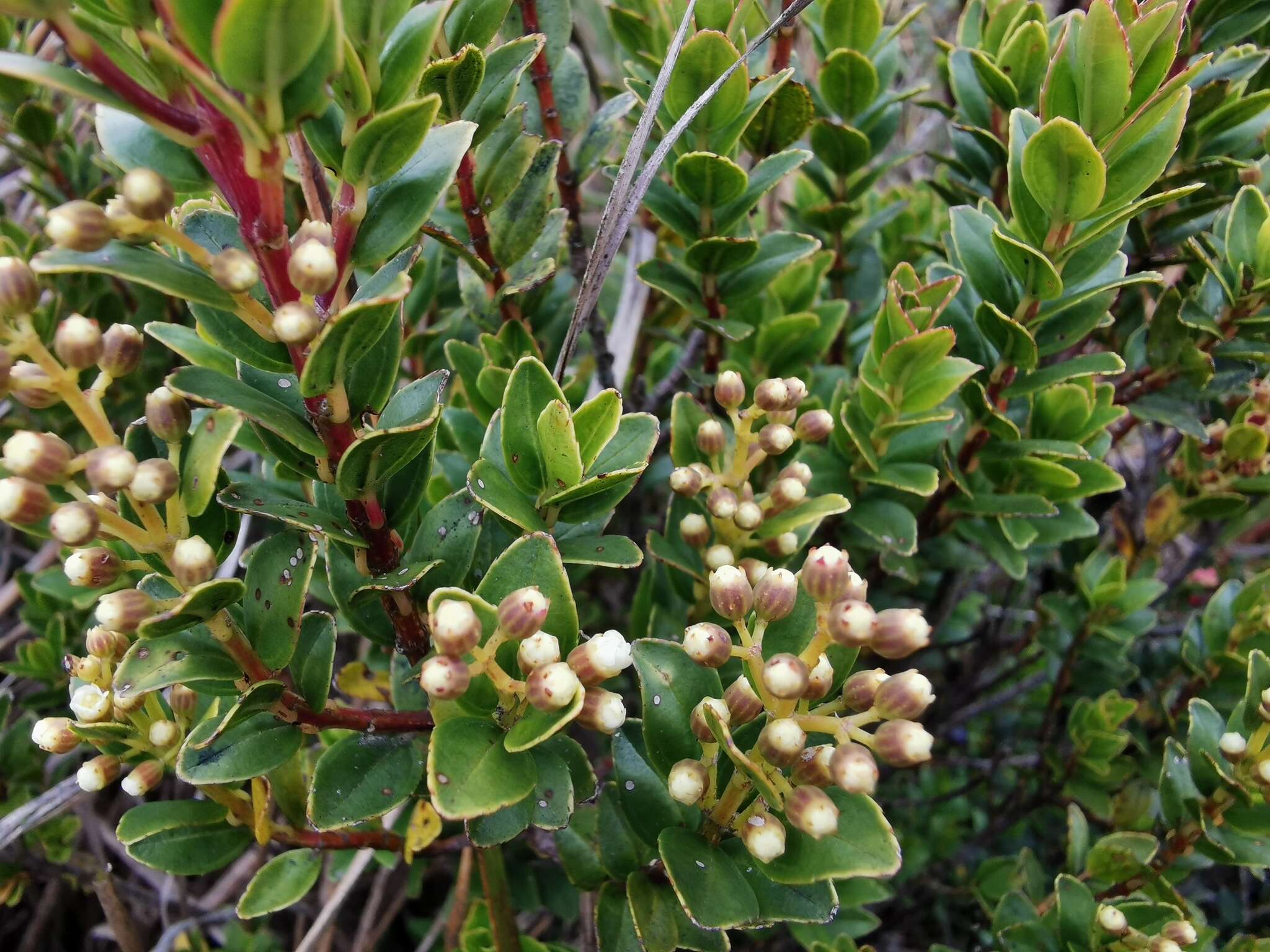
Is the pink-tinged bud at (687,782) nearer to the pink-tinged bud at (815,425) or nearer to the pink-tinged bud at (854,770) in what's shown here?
the pink-tinged bud at (854,770)

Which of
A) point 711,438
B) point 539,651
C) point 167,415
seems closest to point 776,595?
point 539,651

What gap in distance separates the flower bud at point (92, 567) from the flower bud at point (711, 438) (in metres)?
0.76

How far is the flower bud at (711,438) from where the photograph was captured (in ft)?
4.33

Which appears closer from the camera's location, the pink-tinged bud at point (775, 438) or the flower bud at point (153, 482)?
the flower bud at point (153, 482)

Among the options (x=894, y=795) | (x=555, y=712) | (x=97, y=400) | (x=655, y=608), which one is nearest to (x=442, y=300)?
(x=655, y=608)

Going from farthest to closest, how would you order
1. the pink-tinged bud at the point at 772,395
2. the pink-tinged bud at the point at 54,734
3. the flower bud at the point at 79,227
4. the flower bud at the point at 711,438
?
1. the flower bud at the point at 711,438
2. the pink-tinged bud at the point at 772,395
3. the pink-tinged bud at the point at 54,734
4. the flower bud at the point at 79,227

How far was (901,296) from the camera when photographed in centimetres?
138

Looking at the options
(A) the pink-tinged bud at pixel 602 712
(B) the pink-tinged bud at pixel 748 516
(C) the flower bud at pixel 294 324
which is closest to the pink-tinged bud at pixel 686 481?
(B) the pink-tinged bud at pixel 748 516

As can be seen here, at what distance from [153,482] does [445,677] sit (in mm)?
319

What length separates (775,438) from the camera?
122cm

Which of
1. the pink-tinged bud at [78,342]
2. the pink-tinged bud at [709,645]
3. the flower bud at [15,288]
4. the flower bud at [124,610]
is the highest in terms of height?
the flower bud at [15,288]

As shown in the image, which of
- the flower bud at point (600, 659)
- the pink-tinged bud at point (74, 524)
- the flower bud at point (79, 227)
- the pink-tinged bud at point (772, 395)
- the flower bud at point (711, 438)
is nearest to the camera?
the flower bud at point (79, 227)

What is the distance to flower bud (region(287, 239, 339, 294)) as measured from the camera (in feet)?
2.50

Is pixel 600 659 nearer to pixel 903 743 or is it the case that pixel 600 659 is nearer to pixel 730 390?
pixel 903 743
